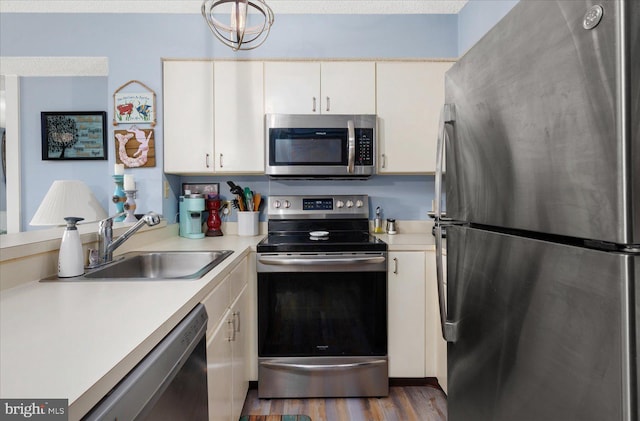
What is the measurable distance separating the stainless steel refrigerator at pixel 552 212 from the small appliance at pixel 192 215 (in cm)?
180

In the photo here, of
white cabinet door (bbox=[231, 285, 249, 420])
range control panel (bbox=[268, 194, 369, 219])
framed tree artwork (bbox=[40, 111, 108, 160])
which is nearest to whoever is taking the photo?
white cabinet door (bbox=[231, 285, 249, 420])

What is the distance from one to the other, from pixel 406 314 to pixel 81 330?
1.74 m

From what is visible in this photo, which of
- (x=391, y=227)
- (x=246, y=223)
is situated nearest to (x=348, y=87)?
(x=391, y=227)

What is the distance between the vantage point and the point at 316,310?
80.1 inches

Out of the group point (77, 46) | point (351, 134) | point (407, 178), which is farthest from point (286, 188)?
point (77, 46)

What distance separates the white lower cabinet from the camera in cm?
126

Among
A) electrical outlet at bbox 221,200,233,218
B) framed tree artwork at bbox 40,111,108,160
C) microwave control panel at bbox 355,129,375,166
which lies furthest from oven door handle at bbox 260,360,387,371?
framed tree artwork at bbox 40,111,108,160

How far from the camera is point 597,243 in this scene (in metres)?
0.66

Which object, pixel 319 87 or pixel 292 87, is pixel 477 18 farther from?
pixel 292 87

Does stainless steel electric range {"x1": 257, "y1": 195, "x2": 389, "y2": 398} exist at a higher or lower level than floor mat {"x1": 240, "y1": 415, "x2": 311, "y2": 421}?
higher

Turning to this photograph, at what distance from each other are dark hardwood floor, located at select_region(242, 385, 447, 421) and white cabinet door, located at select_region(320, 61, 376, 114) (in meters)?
1.77

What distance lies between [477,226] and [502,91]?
1.30ft

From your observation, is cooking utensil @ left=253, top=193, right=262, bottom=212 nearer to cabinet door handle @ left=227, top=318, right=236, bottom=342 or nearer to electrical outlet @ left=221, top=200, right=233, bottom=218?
electrical outlet @ left=221, top=200, right=233, bottom=218

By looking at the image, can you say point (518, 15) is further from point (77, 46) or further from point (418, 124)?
point (77, 46)
